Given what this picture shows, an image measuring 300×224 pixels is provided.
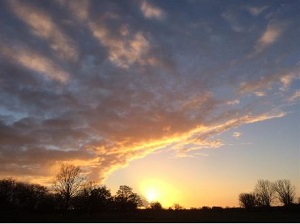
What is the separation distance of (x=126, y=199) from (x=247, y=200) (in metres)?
74.7

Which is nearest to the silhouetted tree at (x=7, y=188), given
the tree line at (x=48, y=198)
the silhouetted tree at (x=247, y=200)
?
the tree line at (x=48, y=198)

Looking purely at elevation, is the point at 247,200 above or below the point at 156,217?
above

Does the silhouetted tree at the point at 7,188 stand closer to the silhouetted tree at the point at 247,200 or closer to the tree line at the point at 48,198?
the tree line at the point at 48,198

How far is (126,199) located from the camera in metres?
179

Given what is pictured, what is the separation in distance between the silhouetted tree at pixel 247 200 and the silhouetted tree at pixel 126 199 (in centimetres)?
6418

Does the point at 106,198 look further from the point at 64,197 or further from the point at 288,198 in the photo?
the point at 288,198

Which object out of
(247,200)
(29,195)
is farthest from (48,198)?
(247,200)

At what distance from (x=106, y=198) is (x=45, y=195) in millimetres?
32771

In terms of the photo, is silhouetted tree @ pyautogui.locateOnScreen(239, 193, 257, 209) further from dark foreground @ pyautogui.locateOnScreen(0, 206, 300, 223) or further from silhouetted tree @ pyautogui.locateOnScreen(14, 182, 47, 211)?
silhouetted tree @ pyautogui.locateOnScreen(14, 182, 47, 211)

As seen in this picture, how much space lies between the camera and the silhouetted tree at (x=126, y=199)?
565ft

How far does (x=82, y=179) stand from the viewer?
298 feet

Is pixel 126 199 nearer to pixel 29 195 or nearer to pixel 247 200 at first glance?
pixel 29 195

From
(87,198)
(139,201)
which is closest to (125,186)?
(139,201)

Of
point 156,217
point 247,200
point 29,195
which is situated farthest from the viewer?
Result: point 247,200
